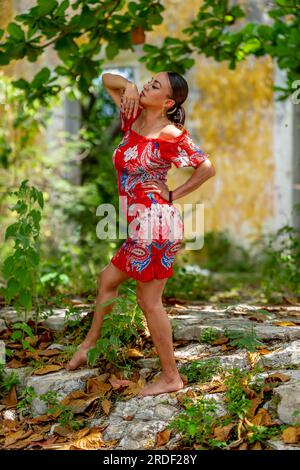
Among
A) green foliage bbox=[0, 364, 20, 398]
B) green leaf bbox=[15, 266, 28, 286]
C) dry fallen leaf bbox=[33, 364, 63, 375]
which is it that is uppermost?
green leaf bbox=[15, 266, 28, 286]

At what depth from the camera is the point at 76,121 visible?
9320mm

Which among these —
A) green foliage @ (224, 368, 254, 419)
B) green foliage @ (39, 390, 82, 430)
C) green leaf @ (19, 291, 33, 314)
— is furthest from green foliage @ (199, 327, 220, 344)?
green leaf @ (19, 291, 33, 314)

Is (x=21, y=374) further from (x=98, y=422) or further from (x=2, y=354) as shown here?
(x=98, y=422)

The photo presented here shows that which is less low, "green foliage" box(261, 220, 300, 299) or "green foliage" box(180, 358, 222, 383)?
"green foliage" box(261, 220, 300, 299)

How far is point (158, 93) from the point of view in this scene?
11.0ft

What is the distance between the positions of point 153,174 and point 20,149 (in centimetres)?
483

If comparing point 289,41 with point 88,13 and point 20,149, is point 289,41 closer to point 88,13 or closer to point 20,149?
point 88,13

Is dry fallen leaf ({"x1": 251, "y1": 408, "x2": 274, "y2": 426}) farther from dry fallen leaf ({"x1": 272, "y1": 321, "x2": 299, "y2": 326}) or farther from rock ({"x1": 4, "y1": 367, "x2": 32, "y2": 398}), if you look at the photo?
rock ({"x1": 4, "y1": 367, "x2": 32, "y2": 398})

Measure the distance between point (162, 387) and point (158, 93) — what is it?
55.5 inches

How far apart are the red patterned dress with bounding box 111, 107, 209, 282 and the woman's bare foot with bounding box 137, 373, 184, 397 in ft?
1.68

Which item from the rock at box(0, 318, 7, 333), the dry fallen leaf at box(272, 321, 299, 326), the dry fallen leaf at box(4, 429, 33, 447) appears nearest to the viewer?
the dry fallen leaf at box(4, 429, 33, 447)

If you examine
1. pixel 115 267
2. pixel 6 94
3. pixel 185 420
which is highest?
pixel 6 94

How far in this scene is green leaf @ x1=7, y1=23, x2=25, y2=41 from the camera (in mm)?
4793

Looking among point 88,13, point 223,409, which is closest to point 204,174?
point 223,409
